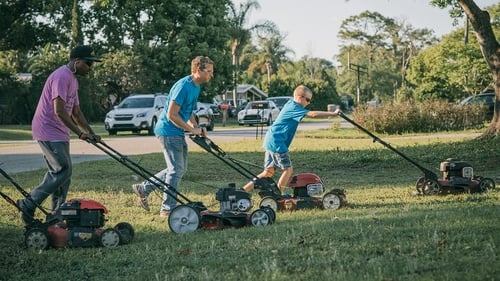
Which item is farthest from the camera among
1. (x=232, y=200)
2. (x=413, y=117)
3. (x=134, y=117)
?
(x=134, y=117)

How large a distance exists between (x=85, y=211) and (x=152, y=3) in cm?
5132

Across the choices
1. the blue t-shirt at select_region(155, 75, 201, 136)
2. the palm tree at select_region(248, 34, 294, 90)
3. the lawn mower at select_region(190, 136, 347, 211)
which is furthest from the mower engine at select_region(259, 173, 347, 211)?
the palm tree at select_region(248, 34, 294, 90)

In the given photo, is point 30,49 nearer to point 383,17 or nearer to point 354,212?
point 354,212

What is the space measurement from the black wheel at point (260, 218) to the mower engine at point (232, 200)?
47 cm

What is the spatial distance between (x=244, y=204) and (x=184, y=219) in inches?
35.1

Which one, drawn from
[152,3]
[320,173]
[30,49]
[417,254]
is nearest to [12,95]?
[30,49]

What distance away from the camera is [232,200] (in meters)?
9.38

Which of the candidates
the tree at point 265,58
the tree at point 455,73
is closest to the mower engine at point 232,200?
the tree at point 455,73

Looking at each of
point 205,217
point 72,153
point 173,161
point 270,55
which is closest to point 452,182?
point 173,161

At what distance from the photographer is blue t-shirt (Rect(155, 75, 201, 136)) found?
988 centimetres

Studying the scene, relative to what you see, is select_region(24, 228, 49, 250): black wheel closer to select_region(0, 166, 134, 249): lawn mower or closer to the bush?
select_region(0, 166, 134, 249): lawn mower

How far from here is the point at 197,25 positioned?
58.8 meters

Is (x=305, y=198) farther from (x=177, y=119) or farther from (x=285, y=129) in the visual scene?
(x=177, y=119)

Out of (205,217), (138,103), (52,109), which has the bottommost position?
(205,217)
